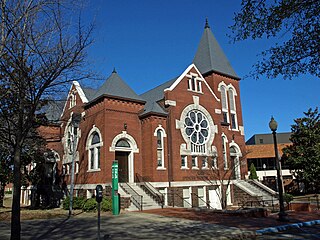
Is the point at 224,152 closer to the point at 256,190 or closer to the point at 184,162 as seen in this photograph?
the point at 256,190

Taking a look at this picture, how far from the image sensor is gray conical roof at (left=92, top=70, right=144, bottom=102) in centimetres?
2427

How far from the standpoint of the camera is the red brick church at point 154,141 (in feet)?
76.4

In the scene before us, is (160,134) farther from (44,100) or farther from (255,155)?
(255,155)

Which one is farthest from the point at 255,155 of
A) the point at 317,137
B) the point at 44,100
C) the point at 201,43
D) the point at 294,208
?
the point at 44,100

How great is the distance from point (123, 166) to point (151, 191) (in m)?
3.61

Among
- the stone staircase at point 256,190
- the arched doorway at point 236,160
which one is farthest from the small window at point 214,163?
the arched doorway at point 236,160

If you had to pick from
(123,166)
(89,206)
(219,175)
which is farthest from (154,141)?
(219,175)

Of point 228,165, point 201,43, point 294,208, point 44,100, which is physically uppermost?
point 201,43

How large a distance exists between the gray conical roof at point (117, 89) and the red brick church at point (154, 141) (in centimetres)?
9

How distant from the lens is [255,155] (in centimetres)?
5575

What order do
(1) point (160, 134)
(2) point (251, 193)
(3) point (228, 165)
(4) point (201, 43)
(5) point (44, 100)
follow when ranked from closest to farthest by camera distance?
(5) point (44, 100)
(1) point (160, 134)
(2) point (251, 193)
(3) point (228, 165)
(4) point (201, 43)

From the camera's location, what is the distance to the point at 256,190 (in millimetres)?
28297

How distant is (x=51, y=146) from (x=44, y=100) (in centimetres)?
2131

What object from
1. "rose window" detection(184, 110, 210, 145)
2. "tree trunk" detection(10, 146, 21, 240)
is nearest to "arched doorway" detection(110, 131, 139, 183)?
"rose window" detection(184, 110, 210, 145)
